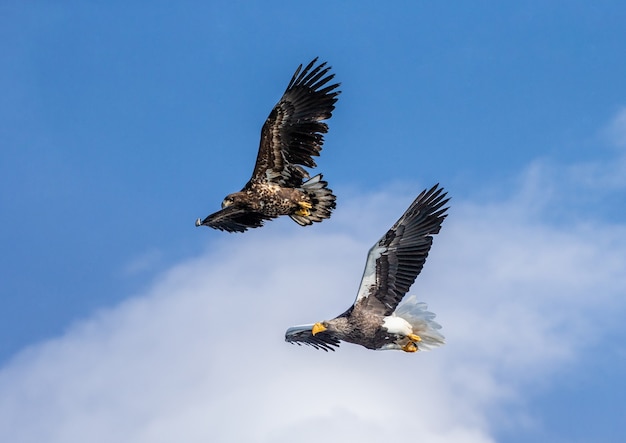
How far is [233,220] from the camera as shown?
21188 millimetres

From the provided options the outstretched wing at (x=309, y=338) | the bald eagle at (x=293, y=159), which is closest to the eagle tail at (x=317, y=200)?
the bald eagle at (x=293, y=159)

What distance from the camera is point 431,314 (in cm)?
1805

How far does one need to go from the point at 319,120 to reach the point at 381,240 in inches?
122

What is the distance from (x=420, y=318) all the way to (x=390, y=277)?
0.82 m

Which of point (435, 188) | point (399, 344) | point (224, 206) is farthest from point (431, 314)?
point (224, 206)

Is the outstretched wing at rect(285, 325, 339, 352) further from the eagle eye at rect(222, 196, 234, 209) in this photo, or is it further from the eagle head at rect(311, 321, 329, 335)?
the eagle eye at rect(222, 196, 234, 209)

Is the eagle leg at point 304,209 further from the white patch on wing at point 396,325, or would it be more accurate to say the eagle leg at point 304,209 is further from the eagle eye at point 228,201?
the white patch on wing at point 396,325

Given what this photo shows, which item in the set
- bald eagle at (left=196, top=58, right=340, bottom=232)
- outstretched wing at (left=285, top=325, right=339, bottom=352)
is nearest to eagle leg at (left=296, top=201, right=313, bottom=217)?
bald eagle at (left=196, top=58, right=340, bottom=232)

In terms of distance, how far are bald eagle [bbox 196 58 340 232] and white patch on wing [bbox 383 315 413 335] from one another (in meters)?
3.10

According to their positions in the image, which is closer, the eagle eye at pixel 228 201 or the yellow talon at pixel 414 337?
the yellow talon at pixel 414 337

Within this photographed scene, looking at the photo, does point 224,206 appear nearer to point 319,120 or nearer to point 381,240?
point 319,120

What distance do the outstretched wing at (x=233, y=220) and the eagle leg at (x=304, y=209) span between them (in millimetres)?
862

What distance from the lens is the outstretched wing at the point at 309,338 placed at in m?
18.2

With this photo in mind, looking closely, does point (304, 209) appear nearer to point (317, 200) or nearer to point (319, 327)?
point (317, 200)
